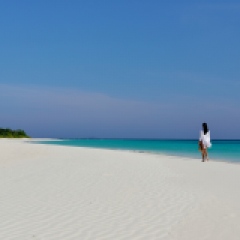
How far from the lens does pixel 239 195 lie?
10.3 meters

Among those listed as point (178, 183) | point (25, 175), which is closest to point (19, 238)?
point (178, 183)

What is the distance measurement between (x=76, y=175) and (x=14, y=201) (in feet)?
17.1

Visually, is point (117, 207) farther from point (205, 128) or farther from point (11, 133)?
point (11, 133)

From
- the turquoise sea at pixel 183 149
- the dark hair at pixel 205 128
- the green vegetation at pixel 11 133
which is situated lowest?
the turquoise sea at pixel 183 149

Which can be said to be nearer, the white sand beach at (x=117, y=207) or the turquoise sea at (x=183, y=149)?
the white sand beach at (x=117, y=207)

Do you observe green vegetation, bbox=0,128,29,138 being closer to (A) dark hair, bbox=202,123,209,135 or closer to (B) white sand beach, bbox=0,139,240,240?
(A) dark hair, bbox=202,123,209,135

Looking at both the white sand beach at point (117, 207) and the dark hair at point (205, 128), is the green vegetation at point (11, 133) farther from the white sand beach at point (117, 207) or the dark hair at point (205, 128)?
the white sand beach at point (117, 207)

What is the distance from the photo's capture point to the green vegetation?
112m

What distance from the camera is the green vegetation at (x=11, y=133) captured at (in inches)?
4428

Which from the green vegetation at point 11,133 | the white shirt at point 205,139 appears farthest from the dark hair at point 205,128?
the green vegetation at point 11,133

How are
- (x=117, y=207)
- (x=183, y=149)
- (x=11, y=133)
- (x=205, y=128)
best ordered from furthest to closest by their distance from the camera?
(x=11, y=133) → (x=183, y=149) → (x=205, y=128) → (x=117, y=207)

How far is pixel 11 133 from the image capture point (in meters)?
116

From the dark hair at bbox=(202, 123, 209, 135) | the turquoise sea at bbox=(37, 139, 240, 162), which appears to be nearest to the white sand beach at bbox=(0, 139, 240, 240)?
the dark hair at bbox=(202, 123, 209, 135)

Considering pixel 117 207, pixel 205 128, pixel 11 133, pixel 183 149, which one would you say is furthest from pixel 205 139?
pixel 11 133
